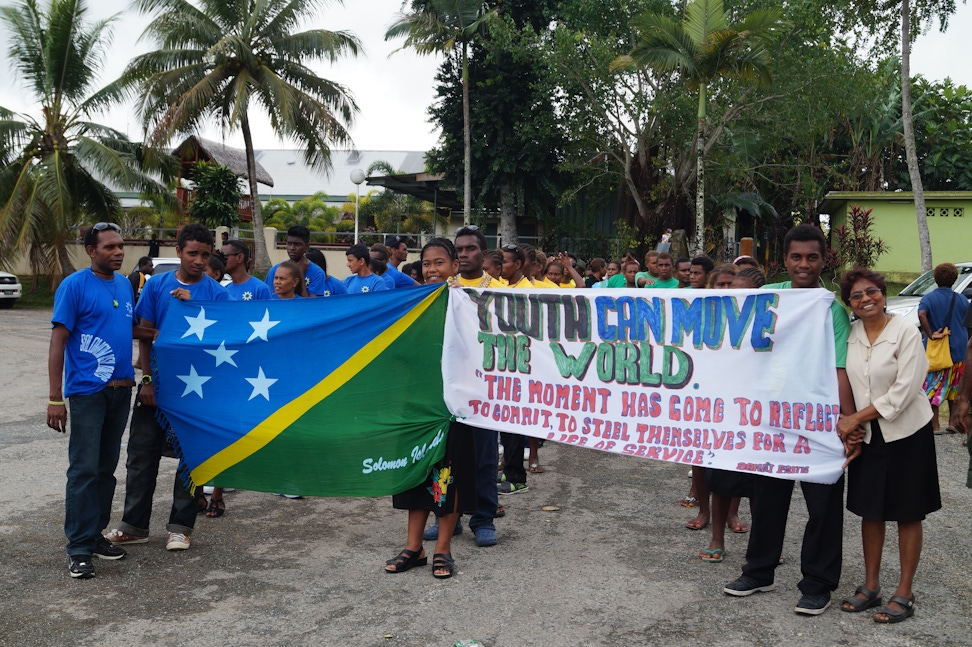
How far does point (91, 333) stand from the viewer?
16.6 feet

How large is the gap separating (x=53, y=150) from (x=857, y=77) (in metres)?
22.6

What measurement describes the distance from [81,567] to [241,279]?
2476mm

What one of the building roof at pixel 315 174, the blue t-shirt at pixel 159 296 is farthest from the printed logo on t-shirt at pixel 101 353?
the building roof at pixel 315 174

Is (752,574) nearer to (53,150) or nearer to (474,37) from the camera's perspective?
(474,37)

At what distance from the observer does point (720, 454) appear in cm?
481

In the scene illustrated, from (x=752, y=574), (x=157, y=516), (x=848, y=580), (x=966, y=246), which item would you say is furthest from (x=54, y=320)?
(x=966, y=246)

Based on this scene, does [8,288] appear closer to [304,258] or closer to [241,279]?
[304,258]

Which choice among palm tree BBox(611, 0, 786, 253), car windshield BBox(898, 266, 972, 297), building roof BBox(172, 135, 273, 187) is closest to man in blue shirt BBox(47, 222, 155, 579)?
car windshield BBox(898, 266, 972, 297)

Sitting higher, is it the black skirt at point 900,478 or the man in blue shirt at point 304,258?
the man in blue shirt at point 304,258

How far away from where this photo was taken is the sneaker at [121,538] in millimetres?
5441

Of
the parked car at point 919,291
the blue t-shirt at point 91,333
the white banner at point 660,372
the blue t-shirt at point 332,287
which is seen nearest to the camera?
the white banner at point 660,372

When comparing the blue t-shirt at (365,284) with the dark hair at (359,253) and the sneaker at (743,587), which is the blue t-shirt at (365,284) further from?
the sneaker at (743,587)

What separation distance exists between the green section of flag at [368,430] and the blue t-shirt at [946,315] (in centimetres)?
652

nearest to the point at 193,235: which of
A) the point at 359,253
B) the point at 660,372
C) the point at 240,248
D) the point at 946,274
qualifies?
the point at 240,248
